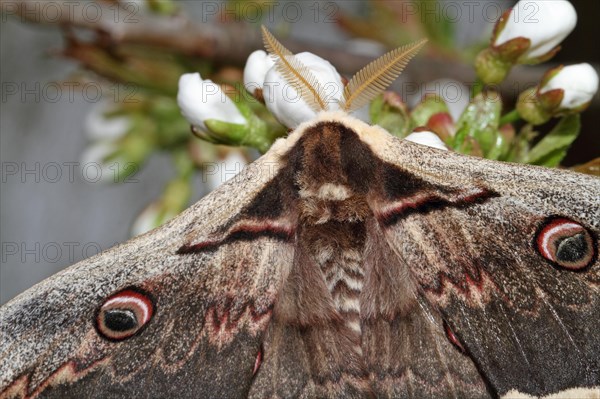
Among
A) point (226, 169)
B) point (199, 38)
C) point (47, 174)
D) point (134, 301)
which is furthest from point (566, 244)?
point (47, 174)

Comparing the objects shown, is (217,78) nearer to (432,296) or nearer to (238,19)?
(238,19)

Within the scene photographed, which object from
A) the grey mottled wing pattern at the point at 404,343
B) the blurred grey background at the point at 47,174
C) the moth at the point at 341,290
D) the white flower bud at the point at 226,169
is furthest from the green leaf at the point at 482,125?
the blurred grey background at the point at 47,174

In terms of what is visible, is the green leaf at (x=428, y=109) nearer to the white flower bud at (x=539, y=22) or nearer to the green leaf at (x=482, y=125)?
the green leaf at (x=482, y=125)

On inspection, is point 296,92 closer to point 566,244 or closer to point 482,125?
point 482,125

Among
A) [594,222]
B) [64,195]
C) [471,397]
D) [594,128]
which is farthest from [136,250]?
[64,195]

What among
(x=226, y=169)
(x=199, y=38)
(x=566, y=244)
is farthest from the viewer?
(x=199, y=38)

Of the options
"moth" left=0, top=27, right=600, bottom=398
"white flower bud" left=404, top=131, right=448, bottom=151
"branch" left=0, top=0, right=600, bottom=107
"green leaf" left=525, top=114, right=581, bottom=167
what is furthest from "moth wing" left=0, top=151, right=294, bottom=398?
"branch" left=0, top=0, right=600, bottom=107
